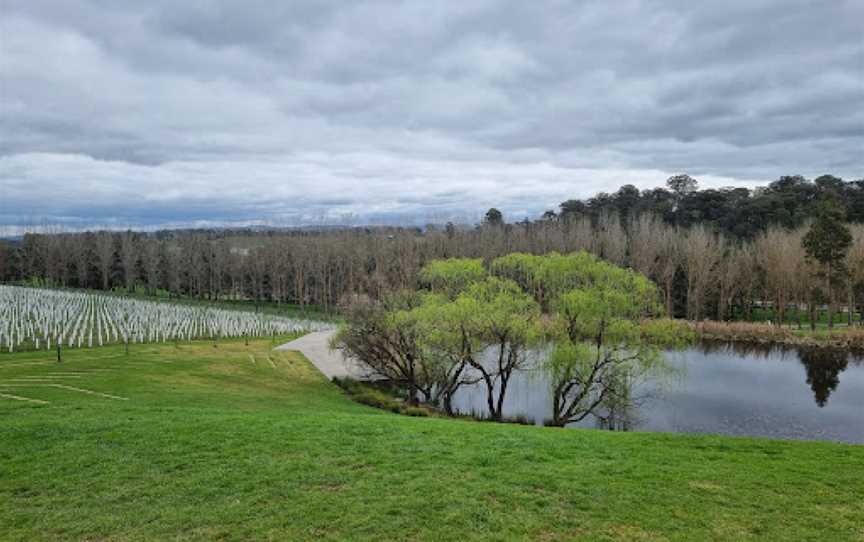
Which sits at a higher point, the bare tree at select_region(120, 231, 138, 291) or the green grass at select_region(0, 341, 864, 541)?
the bare tree at select_region(120, 231, 138, 291)

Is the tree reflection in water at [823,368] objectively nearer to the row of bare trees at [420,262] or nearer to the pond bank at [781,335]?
the pond bank at [781,335]

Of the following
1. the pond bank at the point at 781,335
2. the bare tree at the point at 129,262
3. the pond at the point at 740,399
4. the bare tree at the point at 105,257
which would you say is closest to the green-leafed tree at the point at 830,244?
the pond bank at the point at 781,335

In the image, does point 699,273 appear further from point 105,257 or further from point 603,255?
point 105,257

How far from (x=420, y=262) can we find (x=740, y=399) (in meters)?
52.1

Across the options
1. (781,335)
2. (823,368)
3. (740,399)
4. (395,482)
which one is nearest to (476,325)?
(395,482)

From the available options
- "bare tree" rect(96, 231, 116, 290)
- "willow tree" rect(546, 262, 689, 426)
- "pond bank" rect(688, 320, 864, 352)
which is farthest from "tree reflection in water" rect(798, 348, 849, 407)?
"bare tree" rect(96, 231, 116, 290)

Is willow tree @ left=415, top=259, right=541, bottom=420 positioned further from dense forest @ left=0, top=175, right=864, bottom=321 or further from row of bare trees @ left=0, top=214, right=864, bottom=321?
dense forest @ left=0, top=175, right=864, bottom=321

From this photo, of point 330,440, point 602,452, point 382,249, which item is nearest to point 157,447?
point 330,440

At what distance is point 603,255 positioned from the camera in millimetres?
73562

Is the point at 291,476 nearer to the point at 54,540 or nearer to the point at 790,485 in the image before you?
the point at 54,540

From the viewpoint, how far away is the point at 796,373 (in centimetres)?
3578

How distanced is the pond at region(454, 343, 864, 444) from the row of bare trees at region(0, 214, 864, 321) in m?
18.9

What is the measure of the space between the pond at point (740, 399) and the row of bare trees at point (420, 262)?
18876mm

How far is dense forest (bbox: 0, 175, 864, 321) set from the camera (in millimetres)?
58594
